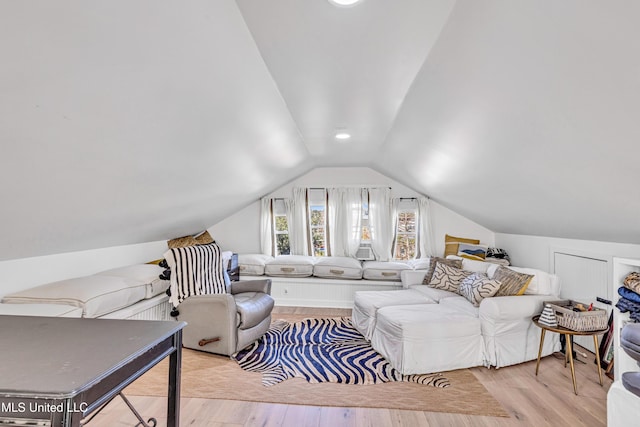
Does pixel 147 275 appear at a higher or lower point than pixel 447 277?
higher

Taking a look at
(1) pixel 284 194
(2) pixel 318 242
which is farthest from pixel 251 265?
(1) pixel 284 194

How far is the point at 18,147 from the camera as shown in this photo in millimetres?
1189

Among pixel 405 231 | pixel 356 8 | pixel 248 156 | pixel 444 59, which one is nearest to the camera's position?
pixel 356 8

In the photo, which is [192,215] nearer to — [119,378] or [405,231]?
[119,378]

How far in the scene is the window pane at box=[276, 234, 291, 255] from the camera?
199 inches

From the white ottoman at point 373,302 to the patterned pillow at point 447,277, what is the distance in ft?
0.95

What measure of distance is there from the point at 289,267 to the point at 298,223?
2.74 ft

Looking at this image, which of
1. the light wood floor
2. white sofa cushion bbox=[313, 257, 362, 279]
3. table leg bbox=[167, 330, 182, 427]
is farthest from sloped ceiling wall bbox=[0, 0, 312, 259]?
white sofa cushion bbox=[313, 257, 362, 279]

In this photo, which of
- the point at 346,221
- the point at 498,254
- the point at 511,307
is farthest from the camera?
the point at 346,221

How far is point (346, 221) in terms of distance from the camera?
485 centimetres

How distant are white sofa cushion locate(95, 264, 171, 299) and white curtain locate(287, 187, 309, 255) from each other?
86.7 inches

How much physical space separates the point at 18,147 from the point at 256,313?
220 cm

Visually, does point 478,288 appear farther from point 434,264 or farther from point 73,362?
point 73,362

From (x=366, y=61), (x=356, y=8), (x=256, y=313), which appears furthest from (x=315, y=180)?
(x=356, y=8)
